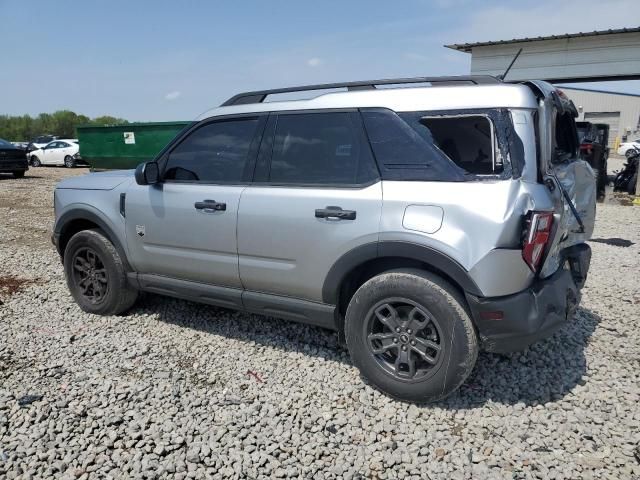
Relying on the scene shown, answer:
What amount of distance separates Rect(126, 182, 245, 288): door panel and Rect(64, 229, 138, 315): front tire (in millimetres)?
271

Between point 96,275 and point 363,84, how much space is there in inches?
116

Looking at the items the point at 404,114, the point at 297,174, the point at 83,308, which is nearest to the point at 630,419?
the point at 404,114

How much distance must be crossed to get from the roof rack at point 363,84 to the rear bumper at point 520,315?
4.12 ft

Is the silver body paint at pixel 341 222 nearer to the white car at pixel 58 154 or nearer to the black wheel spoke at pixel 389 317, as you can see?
the black wheel spoke at pixel 389 317

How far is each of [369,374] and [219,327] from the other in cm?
166

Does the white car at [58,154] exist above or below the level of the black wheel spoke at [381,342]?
above

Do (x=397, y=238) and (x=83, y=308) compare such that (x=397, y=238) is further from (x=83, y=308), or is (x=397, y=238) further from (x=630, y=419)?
(x=83, y=308)

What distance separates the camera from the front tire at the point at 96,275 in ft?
14.4

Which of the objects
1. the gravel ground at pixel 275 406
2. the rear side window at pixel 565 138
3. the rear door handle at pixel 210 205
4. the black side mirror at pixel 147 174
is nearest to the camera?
the gravel ground at pixel 275 406

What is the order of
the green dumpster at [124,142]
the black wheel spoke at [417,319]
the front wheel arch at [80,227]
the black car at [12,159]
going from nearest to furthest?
the black wheel spoke at [417,319] → the front wheel arch at [80,227] → the green dumpster at [124,142] → the black car at [12,159]

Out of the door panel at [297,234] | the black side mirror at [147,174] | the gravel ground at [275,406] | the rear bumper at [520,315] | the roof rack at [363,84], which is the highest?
the roof rack at [363,84]

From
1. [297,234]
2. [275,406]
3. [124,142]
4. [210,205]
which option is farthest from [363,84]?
[124,142]

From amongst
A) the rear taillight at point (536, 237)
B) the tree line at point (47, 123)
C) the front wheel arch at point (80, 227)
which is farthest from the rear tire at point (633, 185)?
the tree line at point (47, 123)

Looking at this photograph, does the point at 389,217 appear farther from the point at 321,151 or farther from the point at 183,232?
the point at 183,232
